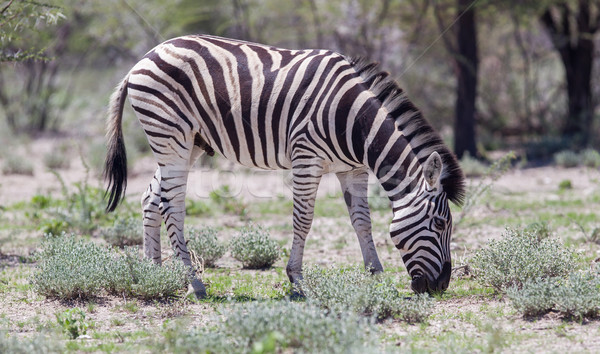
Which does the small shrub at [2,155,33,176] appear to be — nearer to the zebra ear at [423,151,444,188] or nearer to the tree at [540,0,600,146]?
the zebra ear at [423,151,444,188]

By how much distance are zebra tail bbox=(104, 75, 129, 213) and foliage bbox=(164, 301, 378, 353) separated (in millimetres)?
2628

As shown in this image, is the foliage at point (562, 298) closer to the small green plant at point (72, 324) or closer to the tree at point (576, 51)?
the small green plant at point (72, 324)

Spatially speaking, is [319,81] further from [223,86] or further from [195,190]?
[195,190]

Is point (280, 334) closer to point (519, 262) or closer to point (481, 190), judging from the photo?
point (519, 262)

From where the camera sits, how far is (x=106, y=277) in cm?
556

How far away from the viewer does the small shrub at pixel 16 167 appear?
1261 centimetres

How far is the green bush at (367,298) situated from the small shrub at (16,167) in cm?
953

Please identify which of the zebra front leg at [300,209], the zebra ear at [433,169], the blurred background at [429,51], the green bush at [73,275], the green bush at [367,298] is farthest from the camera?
the blurred background at [429,51]

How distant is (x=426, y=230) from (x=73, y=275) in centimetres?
307

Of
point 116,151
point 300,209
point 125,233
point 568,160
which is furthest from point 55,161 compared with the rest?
point 568,160

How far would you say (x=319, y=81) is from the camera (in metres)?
5.82

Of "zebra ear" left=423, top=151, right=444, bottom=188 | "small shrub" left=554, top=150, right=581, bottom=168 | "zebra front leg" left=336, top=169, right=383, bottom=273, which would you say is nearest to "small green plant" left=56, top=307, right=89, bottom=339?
"zebra front leg" left=336, top=169, right=383, bottom=273

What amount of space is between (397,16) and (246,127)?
36.6 ft

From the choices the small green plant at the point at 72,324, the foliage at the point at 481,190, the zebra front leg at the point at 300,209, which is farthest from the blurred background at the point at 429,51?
the small green plant at the point at 72,324
